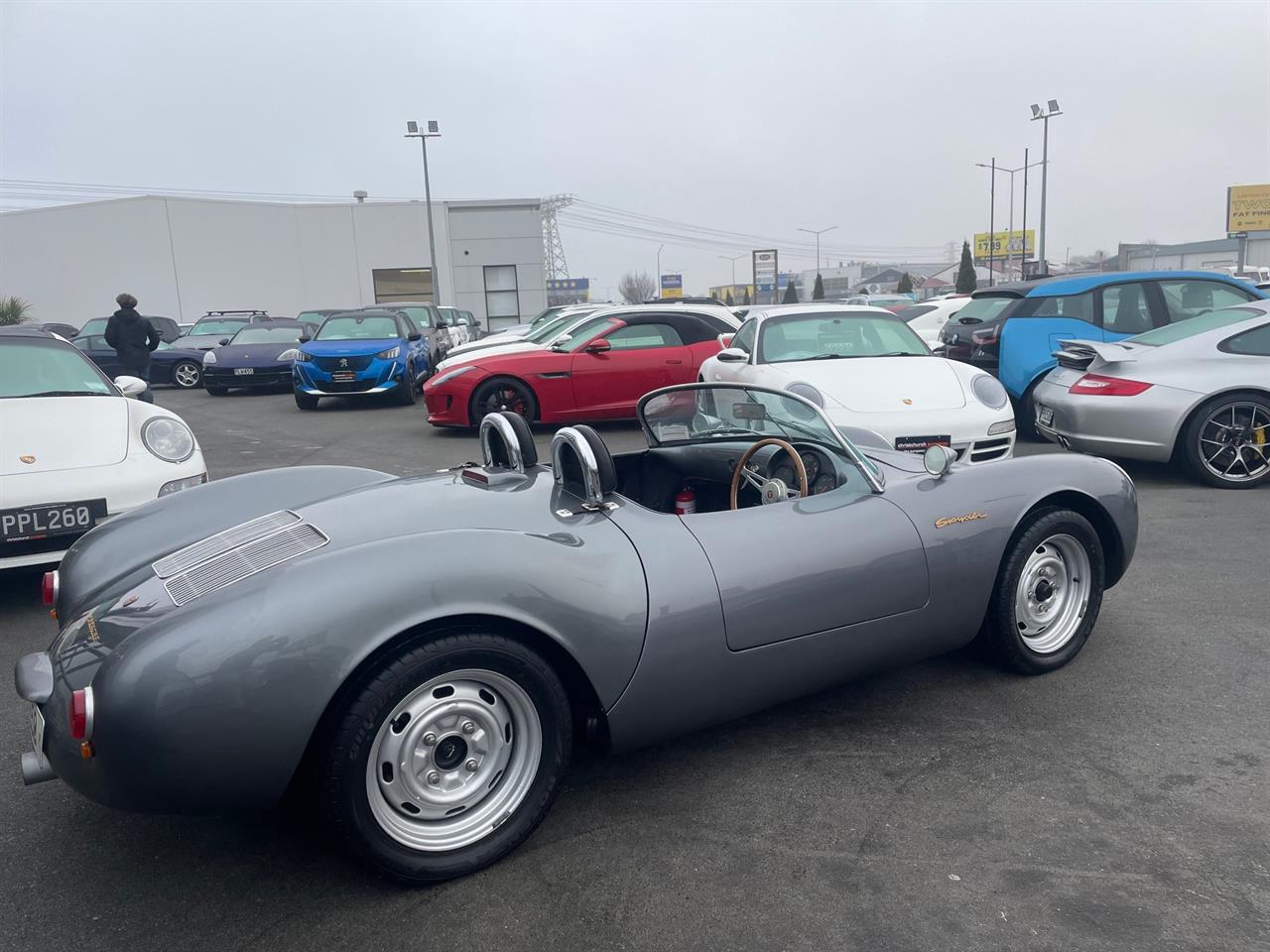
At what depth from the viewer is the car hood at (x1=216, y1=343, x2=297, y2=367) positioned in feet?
54.7

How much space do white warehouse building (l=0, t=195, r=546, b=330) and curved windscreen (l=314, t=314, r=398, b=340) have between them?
946 inches

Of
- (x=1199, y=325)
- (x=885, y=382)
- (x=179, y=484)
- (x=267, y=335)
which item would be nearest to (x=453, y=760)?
(x=179, y=484)

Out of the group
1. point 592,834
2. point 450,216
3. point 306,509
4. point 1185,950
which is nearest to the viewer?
point 1185,950

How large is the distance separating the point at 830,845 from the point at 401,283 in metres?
37.4

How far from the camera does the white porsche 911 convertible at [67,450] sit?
174 inches

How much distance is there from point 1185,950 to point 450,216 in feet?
127

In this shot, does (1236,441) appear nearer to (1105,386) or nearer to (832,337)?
(1105,386)

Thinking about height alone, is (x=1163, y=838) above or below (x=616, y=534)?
below

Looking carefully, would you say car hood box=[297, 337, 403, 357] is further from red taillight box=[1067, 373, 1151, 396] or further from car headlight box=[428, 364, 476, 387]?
red taillight box=[1067, 373, 1151, 396]

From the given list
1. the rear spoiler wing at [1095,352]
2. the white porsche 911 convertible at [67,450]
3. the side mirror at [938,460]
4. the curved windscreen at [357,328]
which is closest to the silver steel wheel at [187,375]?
the curved windscreen at [357,328]

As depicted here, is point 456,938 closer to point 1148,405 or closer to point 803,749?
point 803,749

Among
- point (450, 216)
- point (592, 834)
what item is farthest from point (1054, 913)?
point (450, 216)

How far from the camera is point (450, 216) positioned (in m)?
38.0

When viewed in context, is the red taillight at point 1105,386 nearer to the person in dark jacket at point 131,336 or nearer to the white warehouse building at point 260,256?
the person in dark jacket at point 131,336
